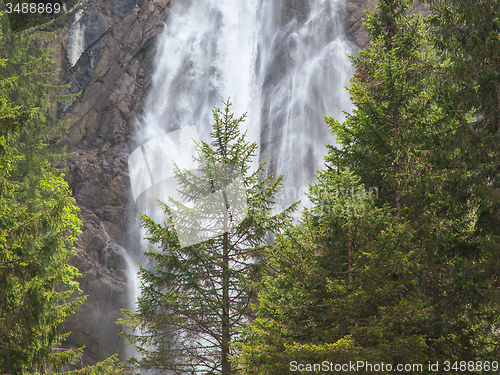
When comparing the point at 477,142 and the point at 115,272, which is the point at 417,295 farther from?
the point at 115,272

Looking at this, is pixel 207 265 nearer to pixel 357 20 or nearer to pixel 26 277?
pixel 26 277

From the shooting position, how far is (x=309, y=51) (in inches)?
1345

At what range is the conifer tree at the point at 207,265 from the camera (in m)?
9.04

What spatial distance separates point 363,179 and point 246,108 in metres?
26.5

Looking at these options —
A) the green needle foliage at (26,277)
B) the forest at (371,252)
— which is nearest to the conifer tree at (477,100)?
the forest at (371,252)

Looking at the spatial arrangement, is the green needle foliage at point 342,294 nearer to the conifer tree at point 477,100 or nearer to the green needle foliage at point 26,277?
the conifer tree at point 477,100

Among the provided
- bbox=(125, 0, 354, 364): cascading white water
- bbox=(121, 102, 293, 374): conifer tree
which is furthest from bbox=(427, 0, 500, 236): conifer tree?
bbox=(125, 0, 354, 364): cascading white water

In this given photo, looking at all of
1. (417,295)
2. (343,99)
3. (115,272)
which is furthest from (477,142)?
(343,99)

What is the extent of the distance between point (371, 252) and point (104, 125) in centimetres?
2889

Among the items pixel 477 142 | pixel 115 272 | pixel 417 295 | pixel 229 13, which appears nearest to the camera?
pixel 417 295

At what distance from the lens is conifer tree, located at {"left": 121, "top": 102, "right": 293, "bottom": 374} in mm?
9039

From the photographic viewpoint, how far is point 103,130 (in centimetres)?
3105

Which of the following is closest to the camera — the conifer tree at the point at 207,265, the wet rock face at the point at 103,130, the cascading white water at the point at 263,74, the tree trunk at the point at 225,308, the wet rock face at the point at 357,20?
the tree trunk at the point at 225,308

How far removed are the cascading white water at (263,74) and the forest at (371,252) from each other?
65.1 ft
